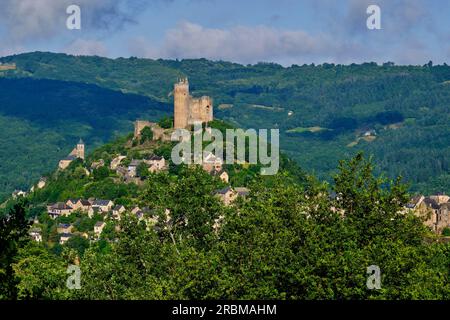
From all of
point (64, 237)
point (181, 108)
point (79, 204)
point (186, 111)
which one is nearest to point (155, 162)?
point (181, 108)

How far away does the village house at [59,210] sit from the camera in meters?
109

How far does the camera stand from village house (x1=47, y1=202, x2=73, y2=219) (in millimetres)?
109000

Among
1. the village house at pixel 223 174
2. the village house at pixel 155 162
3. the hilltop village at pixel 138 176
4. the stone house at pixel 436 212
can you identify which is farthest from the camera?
the village house at pixel 155 162

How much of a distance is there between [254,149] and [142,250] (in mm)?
81277

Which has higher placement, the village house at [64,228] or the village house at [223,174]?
the village house at [223,174]

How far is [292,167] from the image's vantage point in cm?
12494

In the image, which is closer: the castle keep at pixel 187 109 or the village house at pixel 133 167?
the village house at pixel 133 167

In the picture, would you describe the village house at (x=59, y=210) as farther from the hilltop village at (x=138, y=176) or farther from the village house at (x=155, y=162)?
the village house at (x=155, y=162)

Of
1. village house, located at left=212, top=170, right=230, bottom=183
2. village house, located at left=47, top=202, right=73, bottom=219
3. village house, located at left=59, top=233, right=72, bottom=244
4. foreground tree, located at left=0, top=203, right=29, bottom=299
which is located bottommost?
village house, located at left=59, top=233, right=72, bottom=244

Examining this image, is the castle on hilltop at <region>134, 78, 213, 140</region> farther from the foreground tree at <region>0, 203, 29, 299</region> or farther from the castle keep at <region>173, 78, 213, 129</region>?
the foreground tree at <region>0, 203, 29, 299</region>

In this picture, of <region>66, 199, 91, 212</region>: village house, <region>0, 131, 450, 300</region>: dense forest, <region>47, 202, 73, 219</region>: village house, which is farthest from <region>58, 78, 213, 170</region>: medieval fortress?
<region>0, 131, 450, 300</region>: dense forest

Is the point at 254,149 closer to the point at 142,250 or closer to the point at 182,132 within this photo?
the point at 182,132

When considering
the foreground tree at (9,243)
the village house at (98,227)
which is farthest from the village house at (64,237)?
the foreground tree at (9,243)
